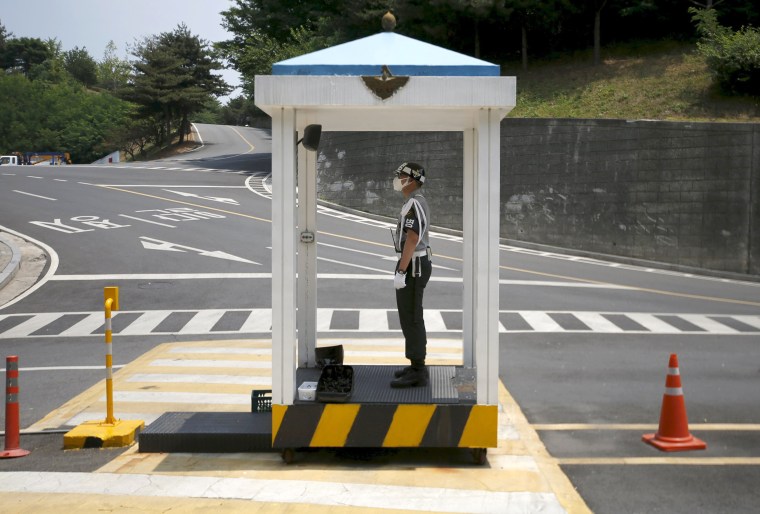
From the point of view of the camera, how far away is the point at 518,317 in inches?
637

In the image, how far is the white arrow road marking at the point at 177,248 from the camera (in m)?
23.2

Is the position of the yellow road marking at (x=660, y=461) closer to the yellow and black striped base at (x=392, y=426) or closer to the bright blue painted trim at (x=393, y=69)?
the yellow and black striped base at (x=392, y=426)

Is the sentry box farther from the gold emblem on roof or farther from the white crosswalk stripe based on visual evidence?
the white crosswalk stripe

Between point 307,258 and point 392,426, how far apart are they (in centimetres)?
260

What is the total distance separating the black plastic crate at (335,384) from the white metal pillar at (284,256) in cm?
27

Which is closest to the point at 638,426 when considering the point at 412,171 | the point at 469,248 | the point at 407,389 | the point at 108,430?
the point at 469,248

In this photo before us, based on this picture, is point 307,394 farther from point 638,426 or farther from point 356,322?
point 356,322

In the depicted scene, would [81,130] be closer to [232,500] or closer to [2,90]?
[2,90]

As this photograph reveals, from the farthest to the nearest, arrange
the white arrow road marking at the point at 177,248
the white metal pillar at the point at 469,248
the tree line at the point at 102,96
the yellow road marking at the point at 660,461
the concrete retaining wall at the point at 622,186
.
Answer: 1. the tree line at the point at 102,96
2. the concrete retaining wall at the point at 622,186
3. the white arrow road marking at the point at 177,248
4. the white metal pillar at the point at 469,248
5. the yellow road marking at the point at 660,461

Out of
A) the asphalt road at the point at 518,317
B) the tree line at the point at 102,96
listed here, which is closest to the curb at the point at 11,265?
the asphalt road at the point at 518,317

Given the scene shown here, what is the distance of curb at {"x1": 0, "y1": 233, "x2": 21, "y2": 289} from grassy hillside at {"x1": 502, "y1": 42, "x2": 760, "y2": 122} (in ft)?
60.6

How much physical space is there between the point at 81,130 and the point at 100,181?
212 ft

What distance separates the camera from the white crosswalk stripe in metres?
15.0

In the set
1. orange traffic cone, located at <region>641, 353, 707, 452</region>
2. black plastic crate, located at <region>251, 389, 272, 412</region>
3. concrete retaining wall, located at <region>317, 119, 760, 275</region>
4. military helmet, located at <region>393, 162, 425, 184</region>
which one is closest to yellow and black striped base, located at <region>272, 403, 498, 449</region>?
black plastic crate, located at <region>251, 389, 272, 412</region>
